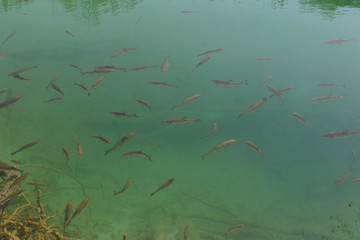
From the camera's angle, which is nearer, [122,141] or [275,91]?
[122,141]

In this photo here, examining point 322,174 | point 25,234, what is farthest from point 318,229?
point 25,234

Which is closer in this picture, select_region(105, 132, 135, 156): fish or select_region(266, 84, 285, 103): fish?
select_region(105, 132, 135, 156): fish

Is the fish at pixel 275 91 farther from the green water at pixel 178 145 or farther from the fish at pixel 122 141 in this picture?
the fish at pixel 122 141

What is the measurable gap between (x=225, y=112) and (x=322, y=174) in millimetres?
1893

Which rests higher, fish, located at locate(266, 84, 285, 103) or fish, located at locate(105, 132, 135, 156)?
fish, located at locate(266, 84, 285, 103)

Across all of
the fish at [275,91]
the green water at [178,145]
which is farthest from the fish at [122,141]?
the fish at [275,91]

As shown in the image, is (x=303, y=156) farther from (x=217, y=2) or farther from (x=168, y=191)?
(x=217, y=2)

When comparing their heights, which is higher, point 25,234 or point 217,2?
point 217,2

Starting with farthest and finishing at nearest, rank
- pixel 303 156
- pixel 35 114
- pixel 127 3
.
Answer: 1. pixel 127 3
2. pixel 35 114
3. pixel 303 156

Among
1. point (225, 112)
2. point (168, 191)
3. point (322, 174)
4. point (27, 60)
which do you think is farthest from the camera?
point (27, 60)

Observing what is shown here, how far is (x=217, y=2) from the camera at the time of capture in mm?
9641

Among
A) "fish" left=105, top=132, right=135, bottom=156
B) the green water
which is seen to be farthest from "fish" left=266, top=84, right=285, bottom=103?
"fish" left=105, top=132, right=135, bottom=156

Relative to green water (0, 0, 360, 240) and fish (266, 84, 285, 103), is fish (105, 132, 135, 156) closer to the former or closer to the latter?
green water (0, 0, 360, 240)

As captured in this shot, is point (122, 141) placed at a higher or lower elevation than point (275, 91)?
lower
